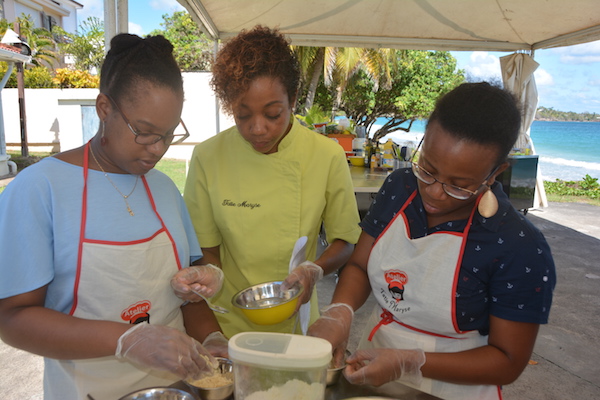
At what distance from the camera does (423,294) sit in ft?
4.49

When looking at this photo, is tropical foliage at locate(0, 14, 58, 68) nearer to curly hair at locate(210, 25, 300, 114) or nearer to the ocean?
the ocean

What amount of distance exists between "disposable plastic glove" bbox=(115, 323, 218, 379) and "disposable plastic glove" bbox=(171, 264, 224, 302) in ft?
0.88

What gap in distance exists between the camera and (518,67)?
6.89 meters

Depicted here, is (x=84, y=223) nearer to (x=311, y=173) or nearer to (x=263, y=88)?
(x=263, y=88)

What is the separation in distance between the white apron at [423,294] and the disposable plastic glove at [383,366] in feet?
0.44

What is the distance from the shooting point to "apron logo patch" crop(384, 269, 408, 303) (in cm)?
143

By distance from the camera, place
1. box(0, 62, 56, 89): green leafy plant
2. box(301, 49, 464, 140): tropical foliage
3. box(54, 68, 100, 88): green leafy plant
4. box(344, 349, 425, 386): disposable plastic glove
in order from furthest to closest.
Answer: box(301, 49, 464, 140): tropical foliage, box(0, 62, 56, 89): green leafy plant, box(54, 68, 100, 88): green leafy plant, box(344, 349, 425, 386): disposable plastic glove

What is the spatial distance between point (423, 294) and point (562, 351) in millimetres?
3005

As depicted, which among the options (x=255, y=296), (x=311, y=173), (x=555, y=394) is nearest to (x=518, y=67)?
(x=555, y=394)

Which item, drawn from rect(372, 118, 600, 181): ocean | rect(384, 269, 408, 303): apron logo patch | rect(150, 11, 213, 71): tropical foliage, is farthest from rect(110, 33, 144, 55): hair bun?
rect(150, 11, 213, 71): tropical foliage

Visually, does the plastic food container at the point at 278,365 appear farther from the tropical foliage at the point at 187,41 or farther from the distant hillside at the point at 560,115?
the distant hillside at the point at 560,115

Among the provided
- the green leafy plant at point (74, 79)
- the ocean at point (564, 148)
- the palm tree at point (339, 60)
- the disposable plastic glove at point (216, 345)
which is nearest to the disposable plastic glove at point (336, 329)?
the disposable plastic glove at point (216, 345)

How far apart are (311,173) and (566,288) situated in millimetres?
4452

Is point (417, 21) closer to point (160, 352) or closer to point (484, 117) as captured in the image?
point (484, 117)
